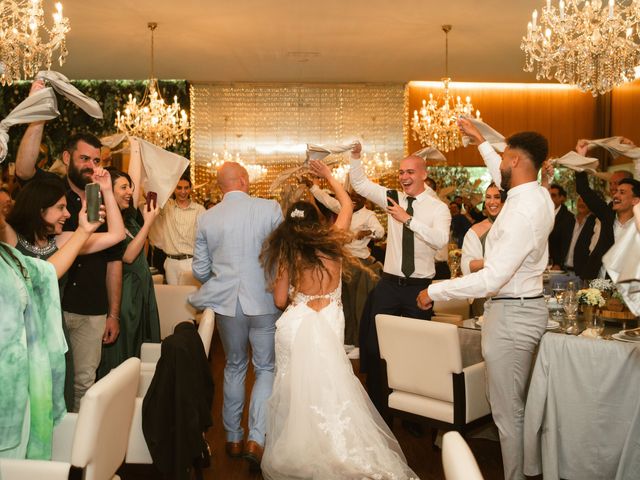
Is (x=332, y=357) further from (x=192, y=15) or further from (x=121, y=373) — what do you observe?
(x=192, y=15)

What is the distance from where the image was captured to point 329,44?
9.39 meters

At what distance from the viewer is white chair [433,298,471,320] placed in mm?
5379

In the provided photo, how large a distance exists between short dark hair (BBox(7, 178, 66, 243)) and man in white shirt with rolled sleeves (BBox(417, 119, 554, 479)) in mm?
1899

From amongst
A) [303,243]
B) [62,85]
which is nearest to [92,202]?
[62,85]

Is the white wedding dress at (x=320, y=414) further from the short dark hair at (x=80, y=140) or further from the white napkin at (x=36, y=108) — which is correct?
the white napkin at (x=36, y=108)

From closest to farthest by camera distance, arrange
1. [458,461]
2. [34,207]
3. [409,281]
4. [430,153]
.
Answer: [458,461], [34,207], [409,281], [430,153]

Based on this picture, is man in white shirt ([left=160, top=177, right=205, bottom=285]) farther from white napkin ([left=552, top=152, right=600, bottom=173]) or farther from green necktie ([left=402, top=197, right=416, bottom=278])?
white napkin ([left=552, top=152, right=600, bottom=173])

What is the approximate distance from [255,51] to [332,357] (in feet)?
23.3

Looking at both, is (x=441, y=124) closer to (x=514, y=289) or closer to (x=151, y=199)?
(x=151, y=199)

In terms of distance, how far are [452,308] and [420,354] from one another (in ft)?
6.07

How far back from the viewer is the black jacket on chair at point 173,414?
113 inches

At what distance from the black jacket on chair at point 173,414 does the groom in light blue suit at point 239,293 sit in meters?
1.10

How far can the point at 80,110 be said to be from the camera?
39.0 ft

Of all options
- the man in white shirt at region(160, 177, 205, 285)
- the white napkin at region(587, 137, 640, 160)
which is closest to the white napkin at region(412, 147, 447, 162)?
the white napkin at region(587, 137, 640, 160)
